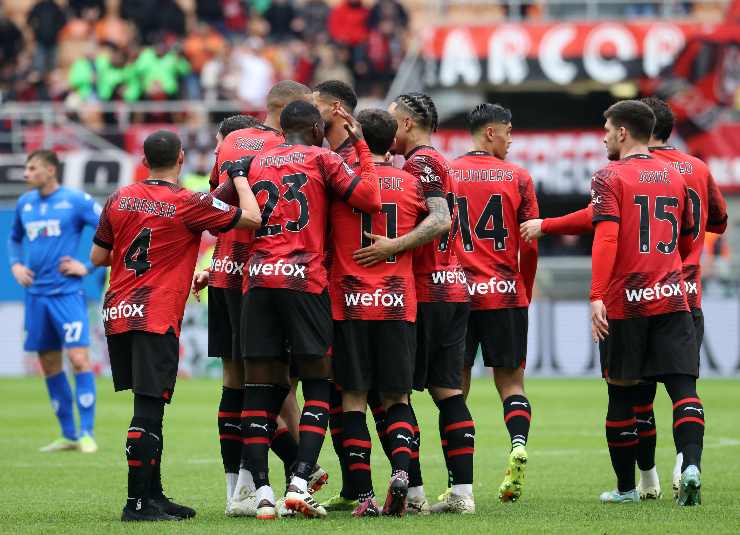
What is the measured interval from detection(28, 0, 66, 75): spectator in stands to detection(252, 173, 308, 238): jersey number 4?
67.3ft

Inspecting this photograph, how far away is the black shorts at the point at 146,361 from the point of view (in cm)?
781

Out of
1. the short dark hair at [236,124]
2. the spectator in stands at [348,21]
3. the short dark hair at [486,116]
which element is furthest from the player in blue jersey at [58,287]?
the spectator in stands at [348,21]

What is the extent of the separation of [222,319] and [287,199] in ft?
3.59

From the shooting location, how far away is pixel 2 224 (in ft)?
74.9

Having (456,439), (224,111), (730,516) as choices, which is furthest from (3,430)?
(224,111)

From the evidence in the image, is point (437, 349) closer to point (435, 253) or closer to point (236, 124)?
point (435, 253)

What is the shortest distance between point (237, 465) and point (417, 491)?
111 centimetres

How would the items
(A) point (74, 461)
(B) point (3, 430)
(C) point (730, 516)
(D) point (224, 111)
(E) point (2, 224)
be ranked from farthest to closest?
1. (D) point (224, 111)
2. (E) point (2, 224)
3. (B) point (3, 430)
4. (A) point (74, 461)
5. (C) point (730, 516)

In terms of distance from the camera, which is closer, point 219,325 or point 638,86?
point 219,325

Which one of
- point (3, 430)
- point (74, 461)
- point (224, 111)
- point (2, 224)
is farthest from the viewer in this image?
point (224, 111)

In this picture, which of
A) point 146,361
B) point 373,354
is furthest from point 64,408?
point 373,354

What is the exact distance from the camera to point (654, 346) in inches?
330

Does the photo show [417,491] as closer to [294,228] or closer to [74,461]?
[294,228]

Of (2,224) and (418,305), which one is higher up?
(2,224)
